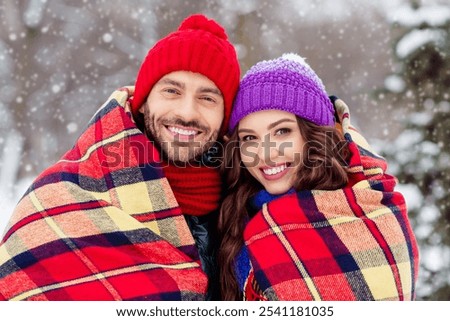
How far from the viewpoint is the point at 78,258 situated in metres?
1.83

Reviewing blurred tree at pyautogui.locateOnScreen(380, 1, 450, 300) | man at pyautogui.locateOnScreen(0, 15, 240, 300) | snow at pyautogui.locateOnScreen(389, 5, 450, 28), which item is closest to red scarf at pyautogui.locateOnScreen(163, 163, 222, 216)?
man at pyautogui.locateOnScreen(0, 15, 240, 300)

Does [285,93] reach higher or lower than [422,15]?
lower

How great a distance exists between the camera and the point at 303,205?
1.92 meters

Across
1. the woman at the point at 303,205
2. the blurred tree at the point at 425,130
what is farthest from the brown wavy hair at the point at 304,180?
the blurred tree at the point at 425,130

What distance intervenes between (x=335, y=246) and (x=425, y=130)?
2311mm

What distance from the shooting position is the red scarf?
213 centimetres

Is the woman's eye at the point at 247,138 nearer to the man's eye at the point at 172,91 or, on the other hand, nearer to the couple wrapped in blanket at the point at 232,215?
the couple wrapped in blanket at the point at 232,215

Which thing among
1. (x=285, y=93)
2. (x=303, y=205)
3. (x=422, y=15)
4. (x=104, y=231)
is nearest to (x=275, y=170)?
(x=303, y=205)

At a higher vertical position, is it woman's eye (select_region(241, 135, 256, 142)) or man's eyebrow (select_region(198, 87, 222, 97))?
man's eyebrow (select_region(198, 87, 222, 97))

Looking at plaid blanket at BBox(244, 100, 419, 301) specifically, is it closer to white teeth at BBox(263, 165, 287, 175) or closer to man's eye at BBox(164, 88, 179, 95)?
white teeth at BBox(263, 165, 287, 175)

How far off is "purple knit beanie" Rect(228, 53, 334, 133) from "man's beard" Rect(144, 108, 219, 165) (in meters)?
0.14

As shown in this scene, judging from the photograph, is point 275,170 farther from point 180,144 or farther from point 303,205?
point 180,144
